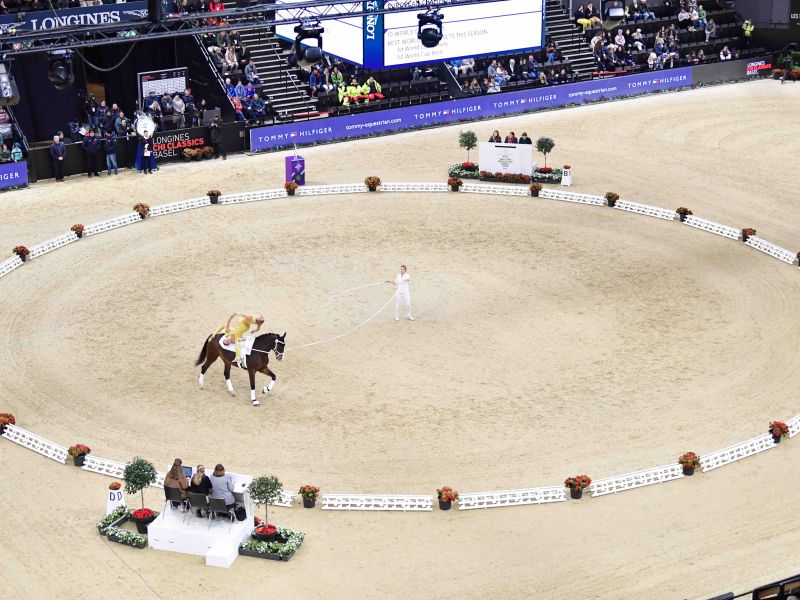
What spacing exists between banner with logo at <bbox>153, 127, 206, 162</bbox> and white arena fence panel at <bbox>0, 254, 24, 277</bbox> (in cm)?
1037

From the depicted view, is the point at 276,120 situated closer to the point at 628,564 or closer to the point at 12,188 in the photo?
the point at 12,188

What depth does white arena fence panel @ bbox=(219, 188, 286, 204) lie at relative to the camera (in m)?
41.9

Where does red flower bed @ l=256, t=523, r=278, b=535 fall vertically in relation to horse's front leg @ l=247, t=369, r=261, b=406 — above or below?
below

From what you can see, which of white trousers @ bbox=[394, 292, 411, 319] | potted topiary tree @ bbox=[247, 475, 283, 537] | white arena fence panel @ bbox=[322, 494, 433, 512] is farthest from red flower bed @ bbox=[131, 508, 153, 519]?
white trousers @ bbox=[394, 292, 411, 319]

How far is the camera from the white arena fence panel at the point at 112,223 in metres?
39.0

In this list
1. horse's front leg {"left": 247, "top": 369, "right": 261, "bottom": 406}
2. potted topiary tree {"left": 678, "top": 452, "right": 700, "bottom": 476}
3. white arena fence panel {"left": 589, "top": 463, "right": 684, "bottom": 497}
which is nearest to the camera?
white arena fence panel {"left": 589, "top": 463, "right": 684, "bottom": 497}

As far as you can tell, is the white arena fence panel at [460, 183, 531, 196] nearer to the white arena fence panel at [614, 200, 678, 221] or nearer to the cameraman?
the white arena fence panel at [614, 200, 678, 221]

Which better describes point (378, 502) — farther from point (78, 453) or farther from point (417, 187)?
point (417, 187)

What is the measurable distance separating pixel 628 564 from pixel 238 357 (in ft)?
32.7

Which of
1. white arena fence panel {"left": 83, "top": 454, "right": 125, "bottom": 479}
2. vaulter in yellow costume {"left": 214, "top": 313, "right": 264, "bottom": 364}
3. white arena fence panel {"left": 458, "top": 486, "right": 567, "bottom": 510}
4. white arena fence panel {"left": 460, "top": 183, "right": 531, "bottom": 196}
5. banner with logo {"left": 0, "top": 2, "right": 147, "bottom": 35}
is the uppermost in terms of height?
banner with logo {"left": 0, "top": 2, "right": 147, "bottom": 35}

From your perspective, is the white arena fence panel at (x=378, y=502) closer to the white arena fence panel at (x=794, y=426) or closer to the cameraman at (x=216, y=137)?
the white arena fence panel at (x=794, y=426)

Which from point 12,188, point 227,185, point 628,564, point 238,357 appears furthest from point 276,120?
point 628,564

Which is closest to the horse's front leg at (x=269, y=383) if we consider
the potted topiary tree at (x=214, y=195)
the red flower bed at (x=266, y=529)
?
A: the red flower bed at (x=266, y=529)

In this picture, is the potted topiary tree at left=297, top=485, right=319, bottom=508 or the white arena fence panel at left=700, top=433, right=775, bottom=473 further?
the white arena fence panel at left=700, top=433, right=775, bottom=473
